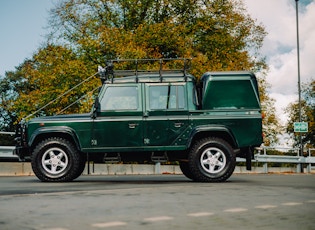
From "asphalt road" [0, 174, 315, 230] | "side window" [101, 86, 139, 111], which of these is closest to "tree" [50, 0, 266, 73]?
"side window" [101, 86, 139, 111]

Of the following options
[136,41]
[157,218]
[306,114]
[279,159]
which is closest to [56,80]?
[136,41]

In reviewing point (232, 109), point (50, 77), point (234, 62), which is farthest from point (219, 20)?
point (232, 109)

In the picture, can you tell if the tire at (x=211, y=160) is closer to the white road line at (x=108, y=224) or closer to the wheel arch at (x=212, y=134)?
the wheel arch at (x=212, y=134)

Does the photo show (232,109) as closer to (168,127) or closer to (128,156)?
(168,127)

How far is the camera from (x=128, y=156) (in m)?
13.6

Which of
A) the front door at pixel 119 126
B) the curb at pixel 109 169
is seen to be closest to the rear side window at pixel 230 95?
the front door at pixel 119 126

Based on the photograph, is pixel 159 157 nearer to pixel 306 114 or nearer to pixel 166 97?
pixel 166 97

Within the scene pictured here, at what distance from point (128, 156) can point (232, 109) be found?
252cm

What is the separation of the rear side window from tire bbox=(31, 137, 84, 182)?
3.10 m

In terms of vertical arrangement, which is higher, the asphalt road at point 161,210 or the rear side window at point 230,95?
the rear side window at point 230,95

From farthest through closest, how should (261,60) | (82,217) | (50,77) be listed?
1. (261,60)
2. (50,77)
3. (82,217)

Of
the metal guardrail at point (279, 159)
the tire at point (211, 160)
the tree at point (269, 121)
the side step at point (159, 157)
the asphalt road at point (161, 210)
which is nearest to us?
the asphalt road at point (161, 210)

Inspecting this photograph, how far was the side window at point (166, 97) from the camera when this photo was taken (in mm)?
13406

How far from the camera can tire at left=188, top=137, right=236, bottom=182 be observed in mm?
13148
